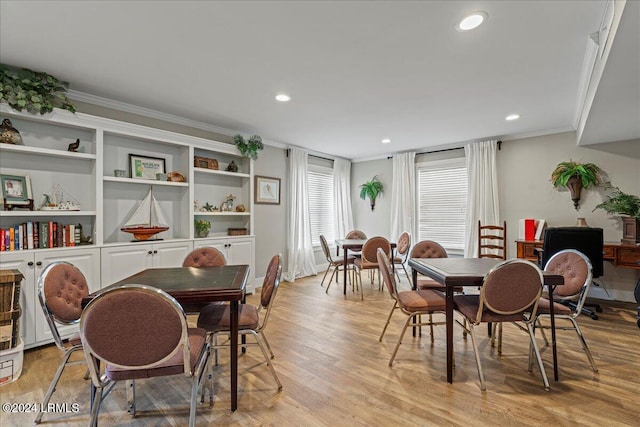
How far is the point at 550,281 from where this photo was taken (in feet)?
7.30

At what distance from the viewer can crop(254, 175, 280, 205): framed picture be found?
5.23 meters

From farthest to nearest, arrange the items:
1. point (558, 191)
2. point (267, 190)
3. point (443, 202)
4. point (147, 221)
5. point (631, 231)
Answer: point (443, 202)
point (267, 190)
point (558, 191)
point (631, 231)
point (147, 221)

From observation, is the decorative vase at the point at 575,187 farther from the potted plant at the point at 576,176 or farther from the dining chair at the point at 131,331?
the dining chair at the point at 131,331

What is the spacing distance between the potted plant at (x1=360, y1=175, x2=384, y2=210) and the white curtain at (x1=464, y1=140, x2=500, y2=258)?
192 cm

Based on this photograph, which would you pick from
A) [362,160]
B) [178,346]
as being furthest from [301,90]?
[362,160]

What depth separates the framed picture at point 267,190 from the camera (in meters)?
5.23

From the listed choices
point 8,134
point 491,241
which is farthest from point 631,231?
point 8,134

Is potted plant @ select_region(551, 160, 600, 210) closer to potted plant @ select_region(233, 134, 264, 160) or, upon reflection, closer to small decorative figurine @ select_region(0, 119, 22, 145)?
potted plant @ select_region(233, 134, 264, 160)

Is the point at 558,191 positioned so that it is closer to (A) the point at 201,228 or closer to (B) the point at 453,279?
(B) the point at 453,279

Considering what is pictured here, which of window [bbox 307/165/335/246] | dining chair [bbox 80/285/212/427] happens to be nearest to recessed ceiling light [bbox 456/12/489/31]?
dining chair [bbox 80/285/212/427]

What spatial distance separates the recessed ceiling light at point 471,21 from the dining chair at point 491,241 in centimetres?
360

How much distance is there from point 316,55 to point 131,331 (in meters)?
2.37

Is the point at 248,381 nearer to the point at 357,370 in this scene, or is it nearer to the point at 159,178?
the point at 357,370

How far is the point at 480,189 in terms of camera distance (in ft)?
17.4
